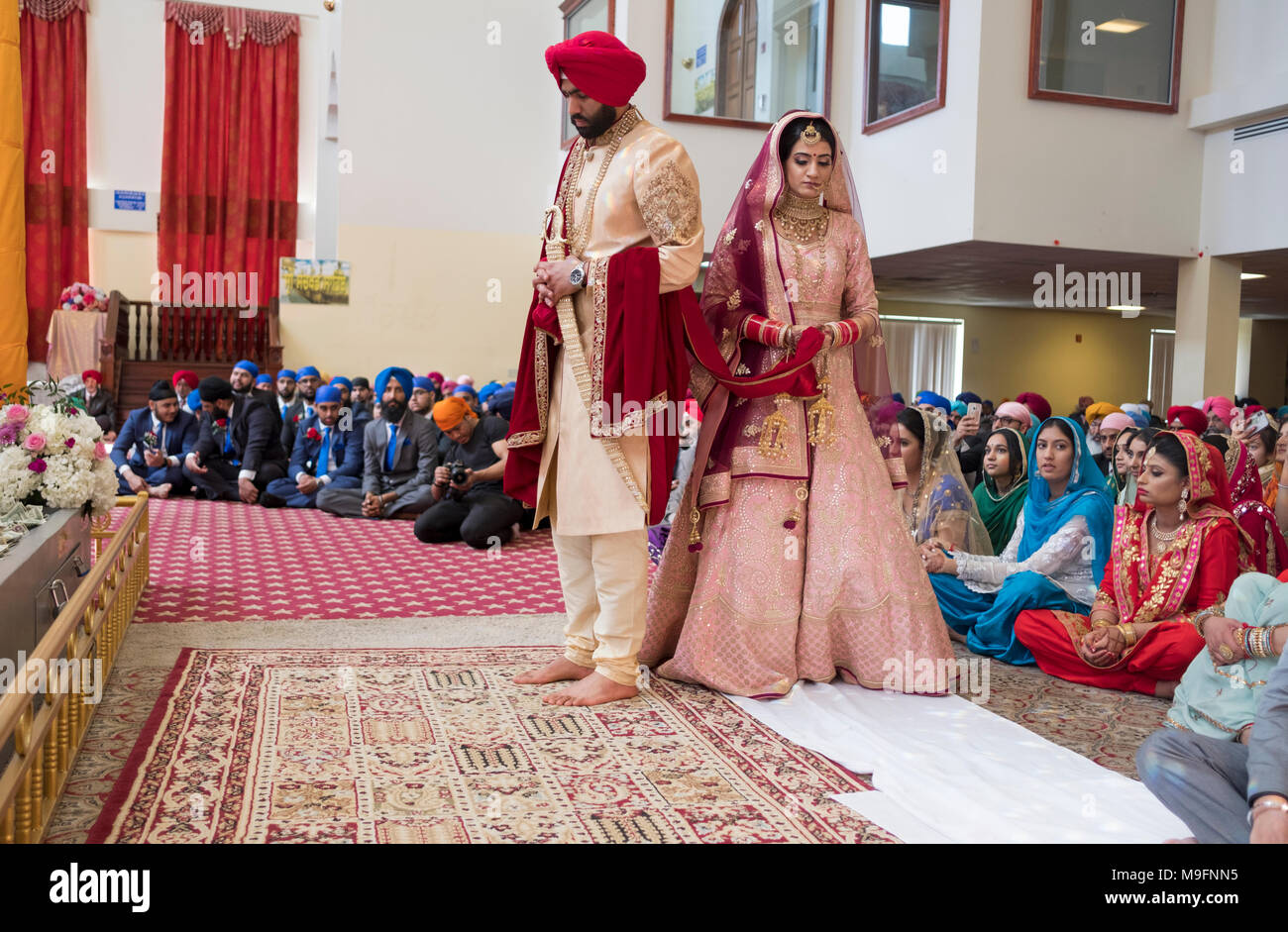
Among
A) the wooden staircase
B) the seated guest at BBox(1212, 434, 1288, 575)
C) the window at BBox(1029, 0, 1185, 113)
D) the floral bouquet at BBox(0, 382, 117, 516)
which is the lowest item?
the seated guest at BBox(1212, 434, 1288, 575)

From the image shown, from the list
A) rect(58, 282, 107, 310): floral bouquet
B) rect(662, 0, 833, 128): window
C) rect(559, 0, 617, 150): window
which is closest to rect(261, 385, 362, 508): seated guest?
rect(559, 0, 617, 150): window

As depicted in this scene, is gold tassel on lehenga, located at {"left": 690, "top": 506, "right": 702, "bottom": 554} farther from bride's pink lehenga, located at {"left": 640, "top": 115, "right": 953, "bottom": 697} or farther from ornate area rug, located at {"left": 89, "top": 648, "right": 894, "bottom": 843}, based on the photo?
ornate area rug, located at {"left": 89, "top": 648, "right": 894, "bottom": 843}

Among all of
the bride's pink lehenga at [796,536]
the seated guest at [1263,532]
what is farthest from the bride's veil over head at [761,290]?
the seated guest at [1263,532]

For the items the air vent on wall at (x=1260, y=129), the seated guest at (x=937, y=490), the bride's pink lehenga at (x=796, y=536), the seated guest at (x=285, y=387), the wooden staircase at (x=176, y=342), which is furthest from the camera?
the wooden staircase at (x=176, y=342)

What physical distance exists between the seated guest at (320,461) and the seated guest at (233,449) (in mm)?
140

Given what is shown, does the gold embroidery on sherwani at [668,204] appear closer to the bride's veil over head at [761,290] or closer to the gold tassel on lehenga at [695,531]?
the bride's veil over head at [761,290]

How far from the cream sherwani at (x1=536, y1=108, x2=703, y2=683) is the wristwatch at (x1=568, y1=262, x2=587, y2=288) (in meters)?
0.02

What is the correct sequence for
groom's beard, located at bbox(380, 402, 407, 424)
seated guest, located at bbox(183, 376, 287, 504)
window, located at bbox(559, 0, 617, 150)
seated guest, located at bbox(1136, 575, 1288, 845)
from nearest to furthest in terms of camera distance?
1. seated guest, located at bbox(1136, 575, 1288, 845)
2. groom's beard, located at bbox(380, 402, 407, 424)
3. seated guest, located at bbox(183, 376, 287, 504)
4. window, located at bbox(559, 0, 617, 150)

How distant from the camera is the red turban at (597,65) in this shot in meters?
2.58

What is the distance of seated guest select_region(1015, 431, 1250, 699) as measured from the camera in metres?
2.95

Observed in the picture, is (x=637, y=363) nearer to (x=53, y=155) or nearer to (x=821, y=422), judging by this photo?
(x=821, y=422)

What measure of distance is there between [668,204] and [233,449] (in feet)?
19.2

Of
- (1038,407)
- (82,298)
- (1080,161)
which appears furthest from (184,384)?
(1080,161)
